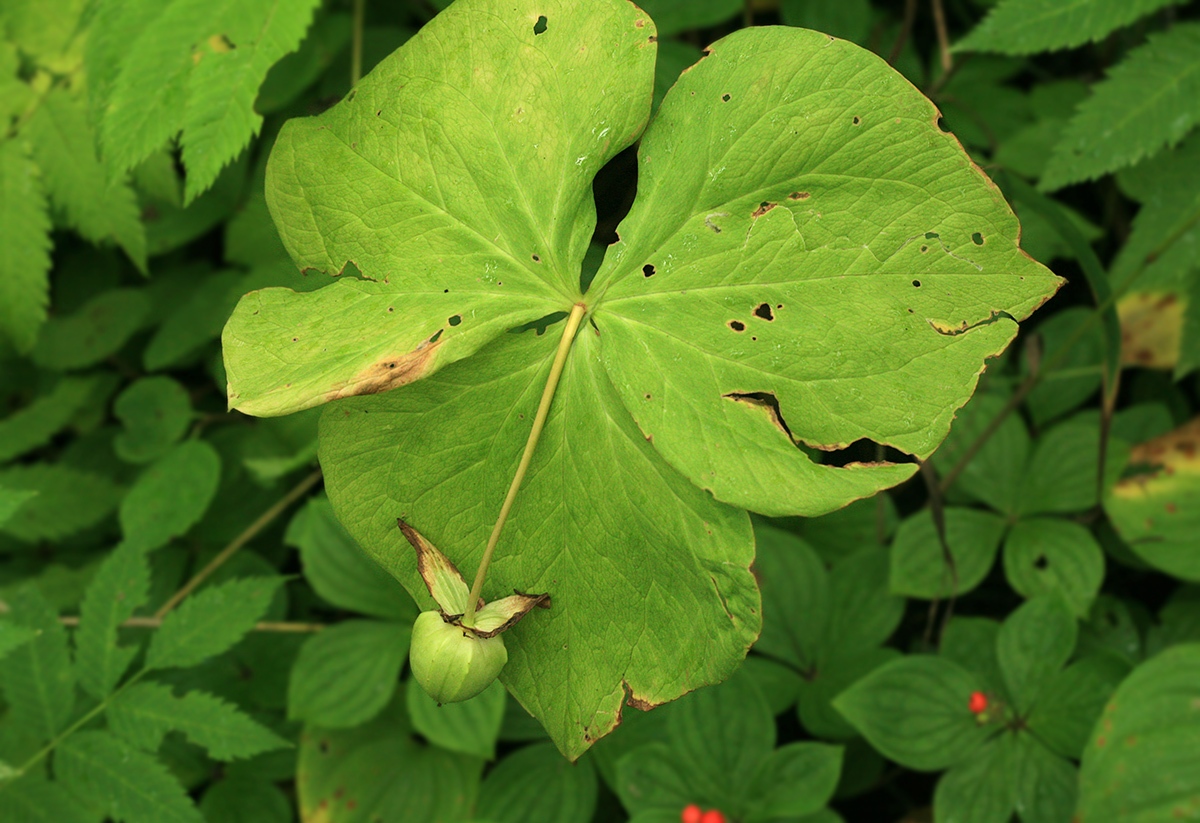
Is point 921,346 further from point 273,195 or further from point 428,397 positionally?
point 273,195

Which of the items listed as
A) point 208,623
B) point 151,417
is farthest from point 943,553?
point 151,417

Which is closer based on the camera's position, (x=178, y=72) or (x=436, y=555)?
(x=436, y=555)

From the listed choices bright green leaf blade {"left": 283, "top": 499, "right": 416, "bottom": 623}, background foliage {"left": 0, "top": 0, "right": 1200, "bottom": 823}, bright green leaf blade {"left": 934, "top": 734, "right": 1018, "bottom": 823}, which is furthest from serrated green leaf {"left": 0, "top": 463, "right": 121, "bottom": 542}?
bright green leaf blade {"left": 934, "top": 734, "right": 1018, "bottom": 823}

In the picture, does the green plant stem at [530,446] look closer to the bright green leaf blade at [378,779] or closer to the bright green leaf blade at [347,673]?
the bright green leaf blade at [347,673]

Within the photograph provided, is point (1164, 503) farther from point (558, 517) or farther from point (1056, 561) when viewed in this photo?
point (558, 517)

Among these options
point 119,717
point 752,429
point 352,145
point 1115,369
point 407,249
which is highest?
point 352,145

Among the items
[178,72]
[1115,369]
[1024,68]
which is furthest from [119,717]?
[1024,68]
